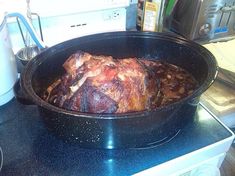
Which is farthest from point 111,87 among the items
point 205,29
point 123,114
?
point 205,29

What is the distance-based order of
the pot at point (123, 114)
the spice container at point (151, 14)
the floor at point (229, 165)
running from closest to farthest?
the pot at point (123, 114) → the floor at point (229, 165) → the spice container at point (151, 14)

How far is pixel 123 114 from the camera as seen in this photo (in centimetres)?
55

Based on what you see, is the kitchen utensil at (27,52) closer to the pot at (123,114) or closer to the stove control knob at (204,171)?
the pot at (123,114)

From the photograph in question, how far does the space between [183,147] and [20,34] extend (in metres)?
0.72

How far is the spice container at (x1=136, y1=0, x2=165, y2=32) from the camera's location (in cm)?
104

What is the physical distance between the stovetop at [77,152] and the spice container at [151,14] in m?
0.47

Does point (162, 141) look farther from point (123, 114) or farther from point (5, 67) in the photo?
point (5, 67)

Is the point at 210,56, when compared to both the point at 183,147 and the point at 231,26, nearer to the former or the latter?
the point at 183,147

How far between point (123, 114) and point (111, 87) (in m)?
0.12

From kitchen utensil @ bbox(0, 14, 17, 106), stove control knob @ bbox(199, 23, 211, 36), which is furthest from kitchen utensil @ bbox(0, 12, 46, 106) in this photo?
stove control knob @ bbox(199, 23, 211, 36)

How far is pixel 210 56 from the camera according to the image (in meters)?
0.72

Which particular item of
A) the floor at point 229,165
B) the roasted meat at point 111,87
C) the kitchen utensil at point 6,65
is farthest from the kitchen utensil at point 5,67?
the floor at point 229,165

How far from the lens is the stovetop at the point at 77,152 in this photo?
63 centimetres

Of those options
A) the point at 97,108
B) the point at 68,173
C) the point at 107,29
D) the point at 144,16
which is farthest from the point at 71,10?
the point at 68,173
